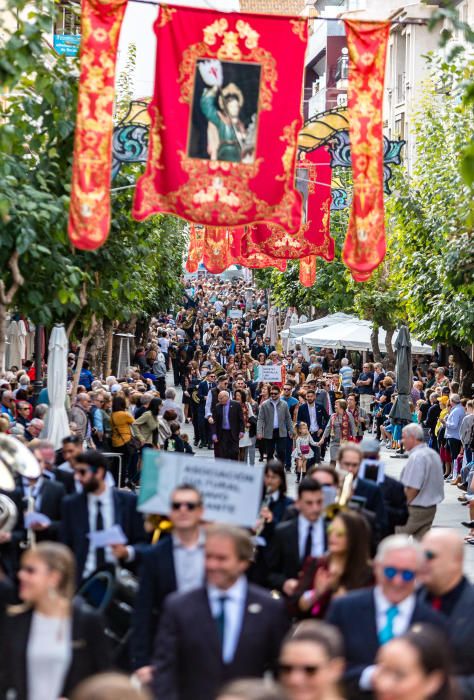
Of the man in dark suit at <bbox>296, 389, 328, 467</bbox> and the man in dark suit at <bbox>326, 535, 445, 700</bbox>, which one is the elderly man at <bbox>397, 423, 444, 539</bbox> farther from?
the man in dark suit at <bbox>296, 389, 328, 467</bbox>

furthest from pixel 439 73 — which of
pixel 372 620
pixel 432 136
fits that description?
pixel 372 620

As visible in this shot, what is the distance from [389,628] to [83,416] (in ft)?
52.4

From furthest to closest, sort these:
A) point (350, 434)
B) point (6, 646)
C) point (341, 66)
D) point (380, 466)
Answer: point (341, 66) < point (350, 434) < point (380, 466) < point (6, 646)

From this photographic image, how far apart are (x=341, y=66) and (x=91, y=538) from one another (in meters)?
72.8

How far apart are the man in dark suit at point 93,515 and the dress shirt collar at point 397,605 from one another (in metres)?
3.09

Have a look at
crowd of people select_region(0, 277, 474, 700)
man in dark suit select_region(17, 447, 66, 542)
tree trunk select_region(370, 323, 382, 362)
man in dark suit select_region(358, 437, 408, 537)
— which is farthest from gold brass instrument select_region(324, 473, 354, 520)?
tree trunk select_region(370, 323, 382, 362)

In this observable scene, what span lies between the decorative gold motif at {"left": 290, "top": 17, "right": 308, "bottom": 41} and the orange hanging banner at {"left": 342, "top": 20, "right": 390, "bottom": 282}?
0.59 metres

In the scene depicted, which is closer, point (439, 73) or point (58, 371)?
point (58, 371)

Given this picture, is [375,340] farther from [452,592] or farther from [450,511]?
[452,592]

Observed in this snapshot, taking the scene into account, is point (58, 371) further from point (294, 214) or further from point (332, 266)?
point (332, 266)

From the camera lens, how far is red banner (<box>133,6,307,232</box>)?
53.3 feet

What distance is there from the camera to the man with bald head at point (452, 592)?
7379 mm

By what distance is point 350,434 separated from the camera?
25859 mm

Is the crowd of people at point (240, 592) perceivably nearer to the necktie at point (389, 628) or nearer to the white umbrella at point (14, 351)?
the necktie at point (389, 628)
